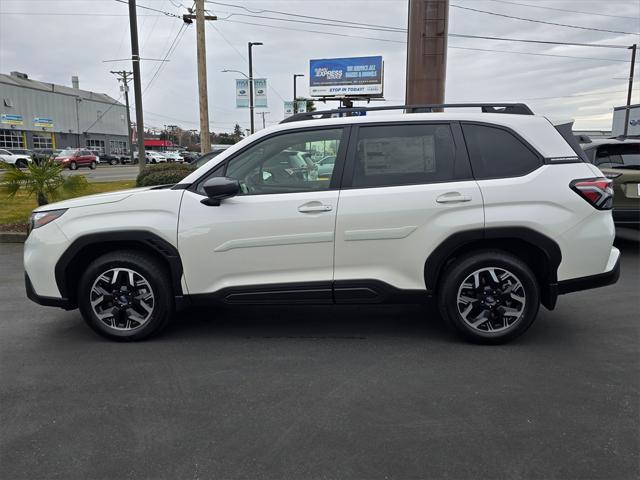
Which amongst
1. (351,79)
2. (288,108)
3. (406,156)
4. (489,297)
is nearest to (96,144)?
(288,108)

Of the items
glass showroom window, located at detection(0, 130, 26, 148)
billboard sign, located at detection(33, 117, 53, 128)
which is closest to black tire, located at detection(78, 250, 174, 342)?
glass showroom window, located at detection(0, 130, 26, 148)

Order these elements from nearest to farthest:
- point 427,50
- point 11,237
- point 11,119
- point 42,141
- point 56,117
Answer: point 11,237, point 427,50, point 11,119, point 42,141, point 56,117

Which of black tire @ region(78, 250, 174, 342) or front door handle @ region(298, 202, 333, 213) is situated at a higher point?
front door handle @ region(298, 202, 333, 213)

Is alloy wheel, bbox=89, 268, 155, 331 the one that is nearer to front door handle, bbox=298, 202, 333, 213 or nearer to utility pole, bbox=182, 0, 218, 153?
front door handle, bbox=298, 202, 333, 213

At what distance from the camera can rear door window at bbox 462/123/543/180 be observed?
4012 mm

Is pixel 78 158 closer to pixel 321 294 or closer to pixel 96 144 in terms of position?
pixel 96 144

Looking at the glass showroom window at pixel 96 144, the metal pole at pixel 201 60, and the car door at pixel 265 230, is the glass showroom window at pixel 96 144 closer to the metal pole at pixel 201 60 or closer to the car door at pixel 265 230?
the metal pole at pixel 201 60

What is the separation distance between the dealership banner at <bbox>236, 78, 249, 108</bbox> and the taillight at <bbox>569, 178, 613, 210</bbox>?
30980 mm

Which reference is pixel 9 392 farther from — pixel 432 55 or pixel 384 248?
pixel 432 55

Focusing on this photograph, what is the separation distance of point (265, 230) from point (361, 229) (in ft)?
2.46

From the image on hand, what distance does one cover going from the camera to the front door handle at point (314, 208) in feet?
12.9

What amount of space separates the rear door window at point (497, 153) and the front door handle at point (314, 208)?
1.20 metres

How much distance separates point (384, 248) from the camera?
3.97 m

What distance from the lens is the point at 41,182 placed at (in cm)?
893
